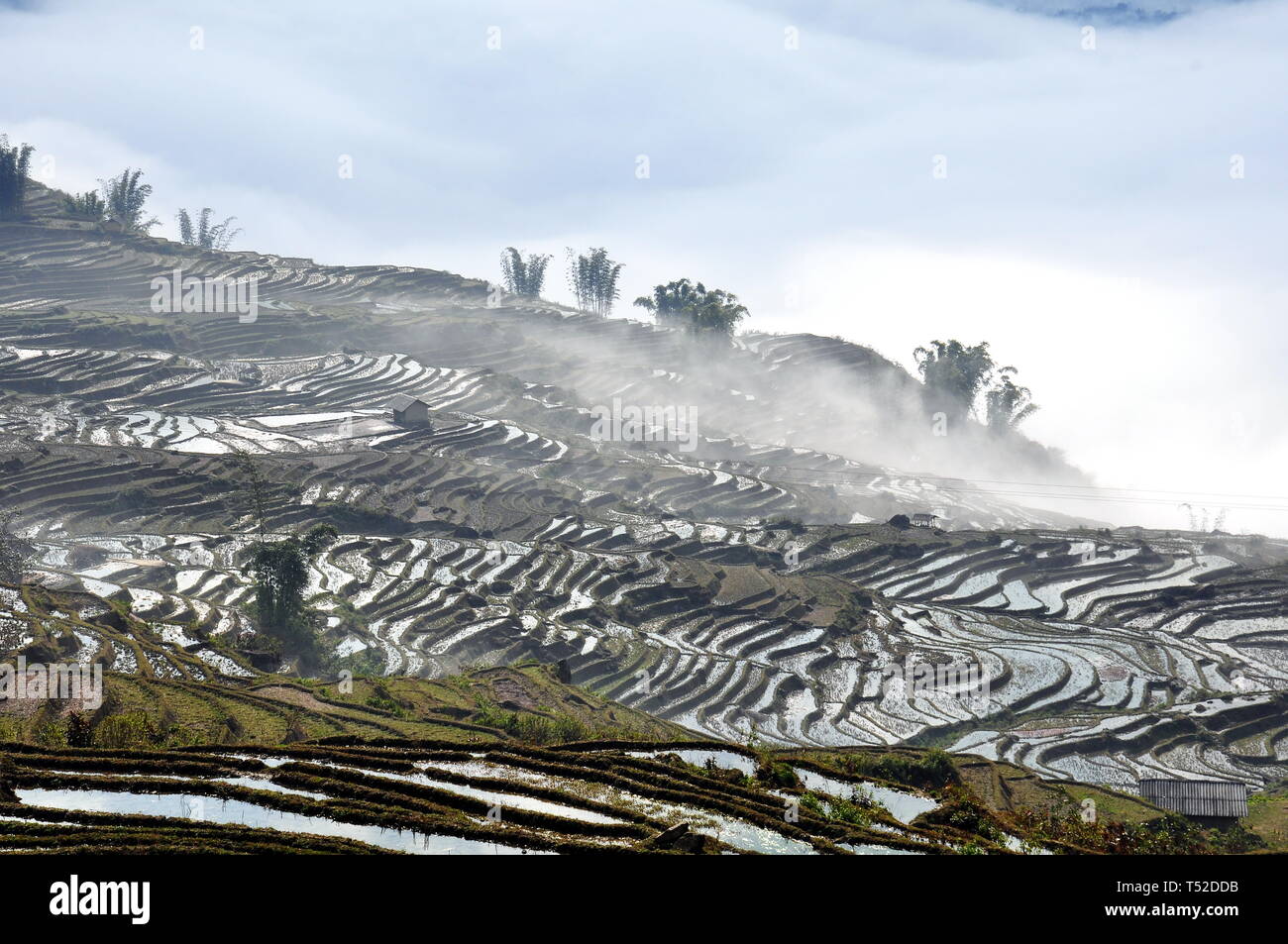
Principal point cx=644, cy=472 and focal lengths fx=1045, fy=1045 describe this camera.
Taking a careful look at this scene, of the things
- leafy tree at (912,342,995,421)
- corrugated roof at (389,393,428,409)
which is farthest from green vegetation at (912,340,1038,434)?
corrugated roof at (389,393,428,409)

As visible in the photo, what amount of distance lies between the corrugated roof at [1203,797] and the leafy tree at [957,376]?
93.1 m

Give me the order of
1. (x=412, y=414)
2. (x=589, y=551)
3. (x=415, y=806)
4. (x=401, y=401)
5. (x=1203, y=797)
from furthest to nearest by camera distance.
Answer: (x=401, y=401) → (x=412, y=414) → (x=589, y=551) → (x=1203, y=797) → (x=415, y=806)

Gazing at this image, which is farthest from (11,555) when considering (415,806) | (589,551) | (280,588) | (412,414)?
(412,414)

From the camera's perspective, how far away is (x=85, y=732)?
665 inches

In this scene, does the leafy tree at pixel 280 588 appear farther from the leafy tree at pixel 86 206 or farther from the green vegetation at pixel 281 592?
the leafy tree at pixel 86 206

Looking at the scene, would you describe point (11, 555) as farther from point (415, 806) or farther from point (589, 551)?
point (415, 806)

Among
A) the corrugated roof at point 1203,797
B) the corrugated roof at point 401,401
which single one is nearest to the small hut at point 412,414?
the corrugated roof at point 401,401

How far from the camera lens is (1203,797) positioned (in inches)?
953

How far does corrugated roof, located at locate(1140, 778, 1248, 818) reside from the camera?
77.9 feet

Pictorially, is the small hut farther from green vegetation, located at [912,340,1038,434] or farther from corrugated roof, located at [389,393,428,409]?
green vegetation, located at [912,340,1038,434]

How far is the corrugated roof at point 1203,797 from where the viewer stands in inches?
934

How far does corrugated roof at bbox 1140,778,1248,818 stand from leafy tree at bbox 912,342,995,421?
93.1 meters

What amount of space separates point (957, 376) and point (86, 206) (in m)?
107
